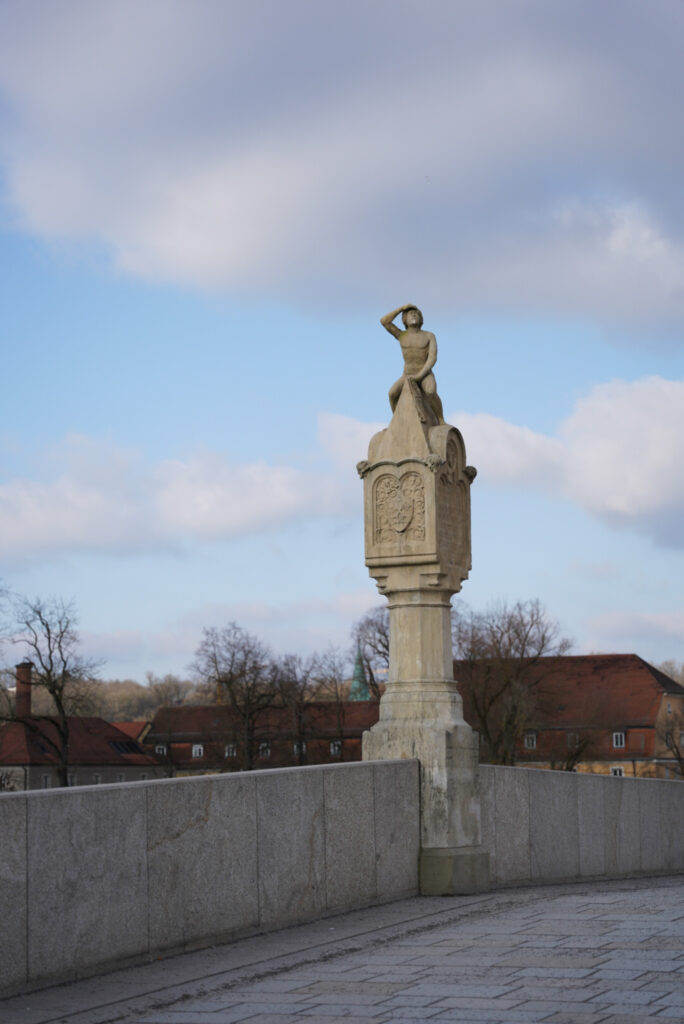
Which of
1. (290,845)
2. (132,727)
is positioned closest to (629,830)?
(290,845)

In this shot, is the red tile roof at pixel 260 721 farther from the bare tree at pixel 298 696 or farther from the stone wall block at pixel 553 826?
the stone wall block at pixel 553 826

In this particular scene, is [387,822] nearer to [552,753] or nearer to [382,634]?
[382,634]

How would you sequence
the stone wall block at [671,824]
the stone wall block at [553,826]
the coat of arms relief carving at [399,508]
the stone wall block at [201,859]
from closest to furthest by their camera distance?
the stone wall block at [201,859] → the coat of arms relief carving at [399,508] → the stone wall block at [553,826] → the stone wall block at [671,824]

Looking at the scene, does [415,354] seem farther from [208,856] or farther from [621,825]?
[621,825]

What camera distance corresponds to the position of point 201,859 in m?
7.14


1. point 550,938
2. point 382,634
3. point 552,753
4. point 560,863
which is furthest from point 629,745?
point 550,938

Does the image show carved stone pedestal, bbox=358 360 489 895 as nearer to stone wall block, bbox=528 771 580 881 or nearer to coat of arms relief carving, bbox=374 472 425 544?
coat of arms relief carving, bbox=374 472 425 544

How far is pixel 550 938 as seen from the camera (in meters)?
6.82

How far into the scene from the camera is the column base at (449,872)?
945 cm

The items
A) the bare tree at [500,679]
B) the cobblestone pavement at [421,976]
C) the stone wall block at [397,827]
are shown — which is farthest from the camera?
the bare tree at [500,679]

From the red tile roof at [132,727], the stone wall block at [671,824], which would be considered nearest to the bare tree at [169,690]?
the red tile roof at [132,727]

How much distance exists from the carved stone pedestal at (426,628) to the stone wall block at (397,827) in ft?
0.35

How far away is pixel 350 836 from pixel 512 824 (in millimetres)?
2438

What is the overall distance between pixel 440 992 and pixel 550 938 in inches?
58.5
